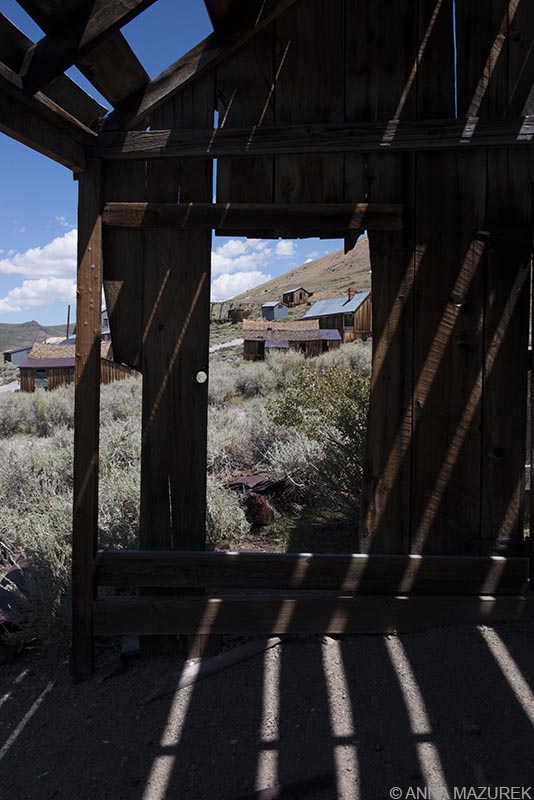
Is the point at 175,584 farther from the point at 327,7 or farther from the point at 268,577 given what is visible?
the point at 327,7

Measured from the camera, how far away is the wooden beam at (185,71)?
277 cm

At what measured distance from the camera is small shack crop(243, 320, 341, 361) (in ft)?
97.6

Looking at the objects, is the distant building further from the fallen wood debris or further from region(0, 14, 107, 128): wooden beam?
the fallen wood debris

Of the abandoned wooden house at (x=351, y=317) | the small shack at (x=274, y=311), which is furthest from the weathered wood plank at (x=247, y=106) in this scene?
the small shack at (x=274, y=311)

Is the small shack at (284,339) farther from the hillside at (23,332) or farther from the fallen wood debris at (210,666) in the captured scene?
the hillside at (23,332)

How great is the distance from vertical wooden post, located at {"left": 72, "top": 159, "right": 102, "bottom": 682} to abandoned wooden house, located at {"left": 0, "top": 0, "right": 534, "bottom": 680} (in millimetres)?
11

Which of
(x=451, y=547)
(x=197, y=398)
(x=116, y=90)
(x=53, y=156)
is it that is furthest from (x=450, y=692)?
(x=116, y=90)

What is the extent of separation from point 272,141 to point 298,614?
2348mm

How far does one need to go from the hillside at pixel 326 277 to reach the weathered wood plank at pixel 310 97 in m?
72.3

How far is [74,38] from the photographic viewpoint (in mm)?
2199

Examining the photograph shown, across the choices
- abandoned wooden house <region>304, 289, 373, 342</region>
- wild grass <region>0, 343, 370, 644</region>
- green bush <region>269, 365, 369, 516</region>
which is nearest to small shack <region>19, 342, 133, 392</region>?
wild grass <region>0, 343, 370, 644</region>

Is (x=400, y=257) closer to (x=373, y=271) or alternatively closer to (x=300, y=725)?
(x=373, y=271)

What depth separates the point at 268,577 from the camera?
2.99 m

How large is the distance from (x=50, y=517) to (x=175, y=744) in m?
2.73
